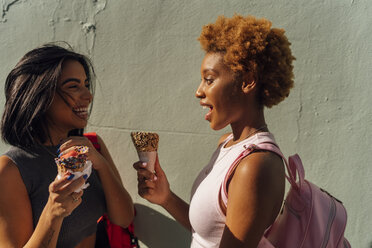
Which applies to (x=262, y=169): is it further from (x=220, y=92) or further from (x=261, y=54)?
(x=261, y=54)

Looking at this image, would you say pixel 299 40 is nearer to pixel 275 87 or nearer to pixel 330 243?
pixel 275 87

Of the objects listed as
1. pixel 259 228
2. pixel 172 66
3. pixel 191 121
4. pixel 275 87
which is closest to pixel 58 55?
pixel 172 66

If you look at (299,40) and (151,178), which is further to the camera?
(299,40)

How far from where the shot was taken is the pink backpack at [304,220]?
1.72 m

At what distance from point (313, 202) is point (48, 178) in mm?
1556

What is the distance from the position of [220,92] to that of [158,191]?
0.86 m

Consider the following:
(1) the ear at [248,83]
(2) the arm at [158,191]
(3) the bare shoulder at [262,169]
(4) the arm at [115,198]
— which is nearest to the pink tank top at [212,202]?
(3) the bare shoulder at [262,169]

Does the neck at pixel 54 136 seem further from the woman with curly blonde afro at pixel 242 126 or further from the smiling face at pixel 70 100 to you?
the woman with curly blonde afro at pixel 242 126

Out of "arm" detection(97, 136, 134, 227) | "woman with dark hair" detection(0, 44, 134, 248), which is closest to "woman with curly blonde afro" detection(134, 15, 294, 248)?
"arm" detection(97, 136, 134, 227)

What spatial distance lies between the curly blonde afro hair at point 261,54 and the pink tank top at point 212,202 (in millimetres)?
262

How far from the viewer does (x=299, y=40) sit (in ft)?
8.39

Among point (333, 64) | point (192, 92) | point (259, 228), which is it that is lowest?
point (259, 228)

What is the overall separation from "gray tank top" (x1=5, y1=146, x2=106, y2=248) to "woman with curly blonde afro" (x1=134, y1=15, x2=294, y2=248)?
2.36ft

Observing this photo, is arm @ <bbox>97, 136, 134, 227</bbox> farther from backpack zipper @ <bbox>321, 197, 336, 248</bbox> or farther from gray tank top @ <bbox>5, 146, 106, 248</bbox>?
backpack zipper @ <bbox>321, 197, 336, 248</bbox>
